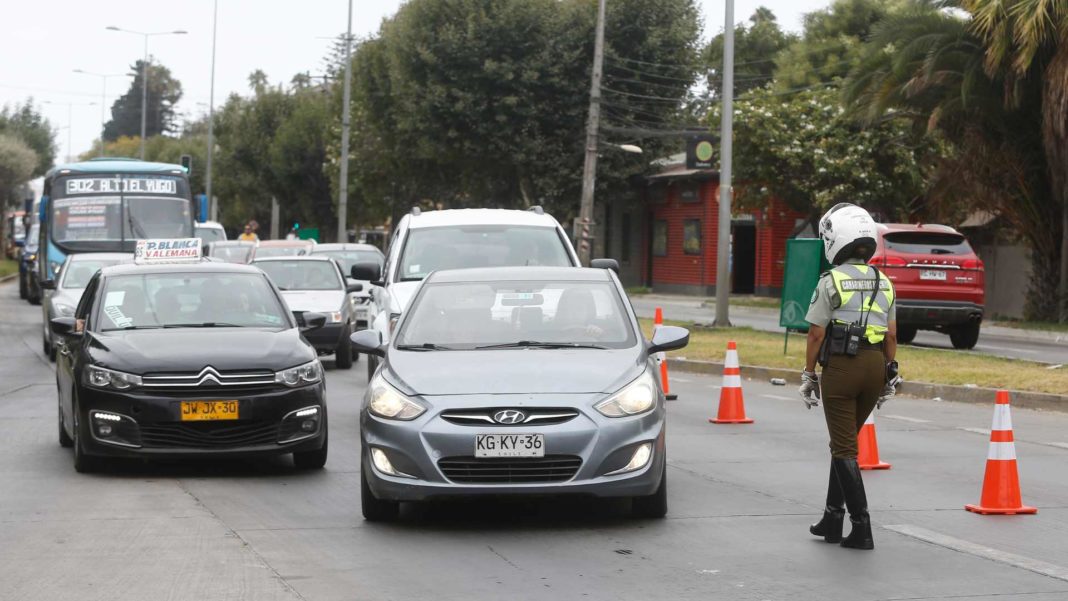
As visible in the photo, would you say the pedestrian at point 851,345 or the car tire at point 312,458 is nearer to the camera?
the pedestrian at point 851,345

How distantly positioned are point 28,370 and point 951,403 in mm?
11982

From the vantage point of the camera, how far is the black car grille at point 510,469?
8.20m

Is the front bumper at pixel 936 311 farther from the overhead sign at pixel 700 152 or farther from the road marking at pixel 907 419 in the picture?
the road marking at pixel 907 419

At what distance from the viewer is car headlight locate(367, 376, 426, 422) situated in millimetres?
8344

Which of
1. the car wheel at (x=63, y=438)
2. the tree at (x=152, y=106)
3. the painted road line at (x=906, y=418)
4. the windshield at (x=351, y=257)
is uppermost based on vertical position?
the tree at (x=152, y=106)

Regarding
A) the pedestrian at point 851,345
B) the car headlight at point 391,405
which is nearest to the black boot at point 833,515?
the pedestrian at point 851,345

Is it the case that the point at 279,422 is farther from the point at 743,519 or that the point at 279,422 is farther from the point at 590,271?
the point at 743,519

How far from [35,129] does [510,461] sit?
85214 mm

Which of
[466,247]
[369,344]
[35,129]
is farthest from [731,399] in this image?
[35,129]

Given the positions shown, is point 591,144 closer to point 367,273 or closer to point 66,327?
point 367,273

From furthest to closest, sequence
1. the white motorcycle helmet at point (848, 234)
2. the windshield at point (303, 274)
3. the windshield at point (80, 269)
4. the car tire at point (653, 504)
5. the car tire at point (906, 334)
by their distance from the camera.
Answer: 1. the car tire at point (906, 334)
2. the windshield at point (80, 269)
3. the windshield at point (303, 274)
4. the car tire at point (653, 504)
5. the white motorcycle helmet at point (848, 234)

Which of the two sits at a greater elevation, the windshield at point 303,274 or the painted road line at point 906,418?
the windshield at point 303,274

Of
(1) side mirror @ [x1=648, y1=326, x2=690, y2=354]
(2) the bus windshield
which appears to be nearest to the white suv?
(1) side mirror @ [x1=648, y1=326, x2=690, y2=354]

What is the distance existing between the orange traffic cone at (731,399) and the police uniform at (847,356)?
6245mm
